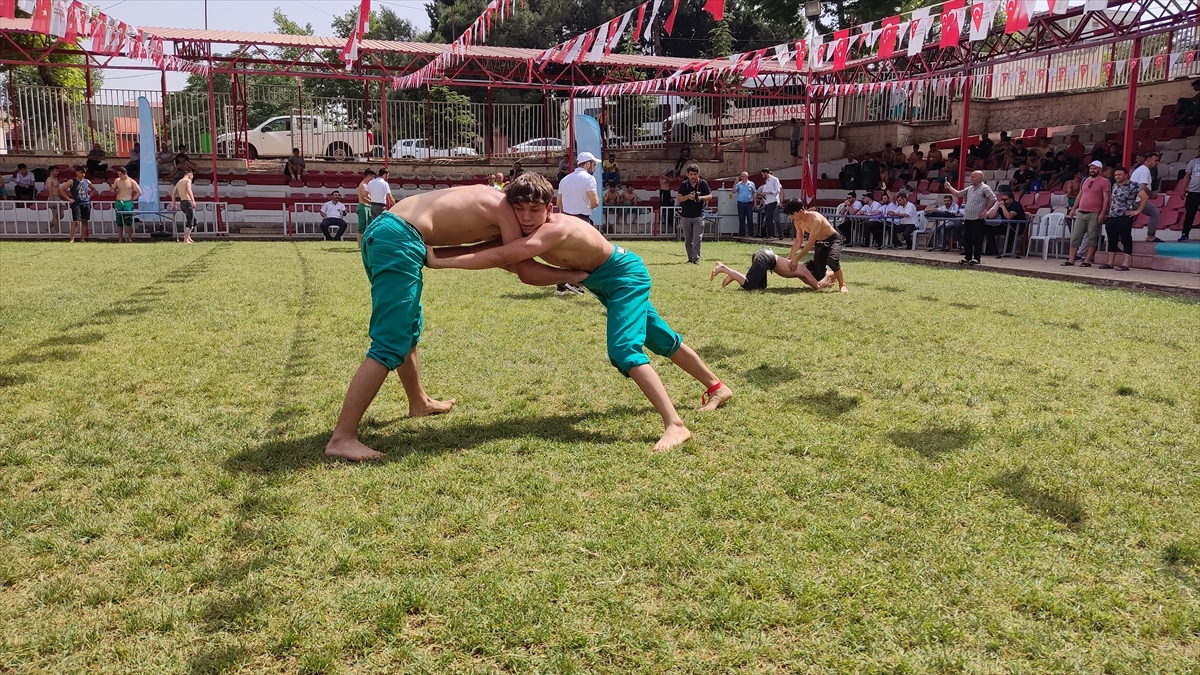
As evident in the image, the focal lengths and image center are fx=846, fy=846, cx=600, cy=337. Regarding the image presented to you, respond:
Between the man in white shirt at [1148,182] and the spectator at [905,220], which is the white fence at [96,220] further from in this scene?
the man in white shirt at [1148,182]

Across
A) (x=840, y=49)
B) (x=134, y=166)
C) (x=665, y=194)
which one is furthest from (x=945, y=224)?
(x=134, y=166)

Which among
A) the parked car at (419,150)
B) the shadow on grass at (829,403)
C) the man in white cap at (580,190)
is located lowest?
the shadow on grass at (829,403)

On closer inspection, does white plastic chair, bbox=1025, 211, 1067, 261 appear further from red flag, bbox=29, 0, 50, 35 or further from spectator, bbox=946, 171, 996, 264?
red flag, bbox=29, 0, 50, 35

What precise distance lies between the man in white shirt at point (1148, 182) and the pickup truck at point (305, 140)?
21225 millimetres

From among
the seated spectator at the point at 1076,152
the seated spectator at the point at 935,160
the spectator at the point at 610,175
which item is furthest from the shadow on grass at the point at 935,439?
the spectator at the point at 610,175

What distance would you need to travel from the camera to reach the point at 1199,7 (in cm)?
1406

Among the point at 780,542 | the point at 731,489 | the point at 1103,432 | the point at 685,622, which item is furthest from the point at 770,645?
the point at 1103,432

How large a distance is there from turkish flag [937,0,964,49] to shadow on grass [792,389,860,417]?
10102 millimetres

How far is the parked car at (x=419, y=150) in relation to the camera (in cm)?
2762

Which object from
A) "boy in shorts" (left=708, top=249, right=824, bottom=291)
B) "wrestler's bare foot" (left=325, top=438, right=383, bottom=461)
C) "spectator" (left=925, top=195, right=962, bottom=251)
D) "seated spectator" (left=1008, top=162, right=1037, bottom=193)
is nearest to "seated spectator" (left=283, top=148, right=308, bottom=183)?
"spectator" (left=925, top=195, right=962, bottom=251)

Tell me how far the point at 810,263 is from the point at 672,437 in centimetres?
679

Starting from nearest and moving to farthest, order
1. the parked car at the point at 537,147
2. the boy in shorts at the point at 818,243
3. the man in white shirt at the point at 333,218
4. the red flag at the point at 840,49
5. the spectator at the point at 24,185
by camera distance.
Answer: the boy in shorts at the point at 818,243 → the red flag at the point at 840,49 → the man in white shirt at the point at 333,218 → the spectator at the point at 24,185 → the parked car at the point at 537,147

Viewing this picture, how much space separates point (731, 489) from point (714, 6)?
9272mm

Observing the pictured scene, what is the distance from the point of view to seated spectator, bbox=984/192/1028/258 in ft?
55.1
